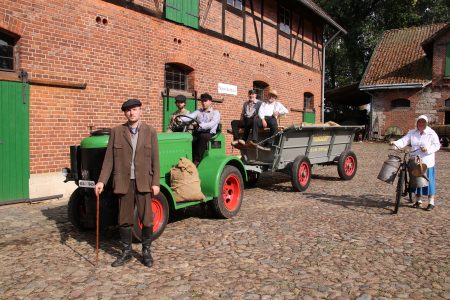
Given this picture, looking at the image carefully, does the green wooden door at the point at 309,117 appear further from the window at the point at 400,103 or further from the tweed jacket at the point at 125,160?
the tweed jacket at the point at 125,160

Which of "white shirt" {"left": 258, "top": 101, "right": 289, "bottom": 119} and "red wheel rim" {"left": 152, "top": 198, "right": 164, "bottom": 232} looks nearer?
"red wheel rim" {"left": 152, "top": 198, "right": 164, "bottom": 232}

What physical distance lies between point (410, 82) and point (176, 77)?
56.7 feet

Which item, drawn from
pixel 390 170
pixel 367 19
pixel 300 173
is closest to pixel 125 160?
pixel 390 170

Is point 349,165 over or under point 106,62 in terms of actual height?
under

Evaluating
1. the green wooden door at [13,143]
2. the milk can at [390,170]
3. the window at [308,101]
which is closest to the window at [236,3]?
the window at [308,101]

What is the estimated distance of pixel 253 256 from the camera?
4273 millimetres

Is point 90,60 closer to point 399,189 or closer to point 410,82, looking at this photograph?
point 399,189

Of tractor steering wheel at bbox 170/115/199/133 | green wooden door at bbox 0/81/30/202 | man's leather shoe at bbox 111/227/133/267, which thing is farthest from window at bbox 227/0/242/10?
man's leather shoe at bbox 111/227/133/267

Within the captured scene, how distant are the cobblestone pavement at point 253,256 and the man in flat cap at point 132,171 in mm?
337

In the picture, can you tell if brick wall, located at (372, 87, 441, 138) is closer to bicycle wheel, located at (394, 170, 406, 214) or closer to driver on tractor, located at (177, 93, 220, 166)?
bicycle wheel, located at (394, 170, 406, 214)

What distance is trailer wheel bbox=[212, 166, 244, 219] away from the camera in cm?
574

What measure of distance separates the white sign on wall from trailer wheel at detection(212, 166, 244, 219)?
5924 millimetres

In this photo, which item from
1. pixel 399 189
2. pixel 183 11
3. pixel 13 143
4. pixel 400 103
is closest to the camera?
pixel 399 189

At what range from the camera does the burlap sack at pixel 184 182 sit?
510 centimetres
